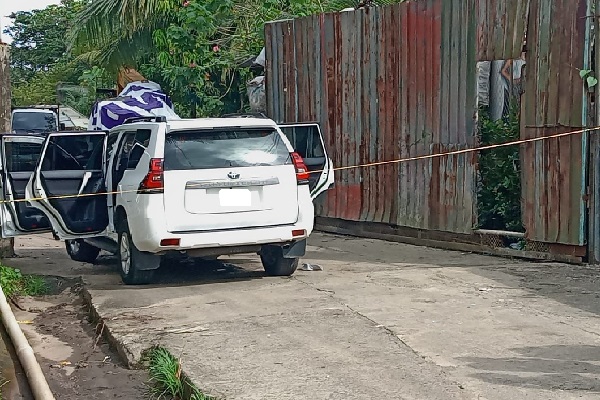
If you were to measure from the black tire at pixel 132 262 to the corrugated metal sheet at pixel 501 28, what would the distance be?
4.59 metres

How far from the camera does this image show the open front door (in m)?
11.3

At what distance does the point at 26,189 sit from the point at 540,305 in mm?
5714

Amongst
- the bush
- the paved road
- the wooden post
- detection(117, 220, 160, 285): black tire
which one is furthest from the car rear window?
the wooden post

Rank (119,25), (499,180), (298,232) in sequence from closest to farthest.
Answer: (298,232) < (499,180) < (119,25)

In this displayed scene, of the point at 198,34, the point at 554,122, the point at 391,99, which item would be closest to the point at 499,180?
the point at 554,122

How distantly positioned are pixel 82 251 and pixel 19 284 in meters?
1.68

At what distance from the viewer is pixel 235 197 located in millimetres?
8523

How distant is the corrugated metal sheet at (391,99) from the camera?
35.6 ft

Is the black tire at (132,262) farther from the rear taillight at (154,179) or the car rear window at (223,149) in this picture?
the car rear window at (223,149)

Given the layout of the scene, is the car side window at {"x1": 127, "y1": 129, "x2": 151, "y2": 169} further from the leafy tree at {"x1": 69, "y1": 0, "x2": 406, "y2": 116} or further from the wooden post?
the leafy tree at {"x1": 69, "y1": 0, "x2": 406, "y2": 116}

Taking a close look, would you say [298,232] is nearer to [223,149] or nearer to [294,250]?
[294,250]

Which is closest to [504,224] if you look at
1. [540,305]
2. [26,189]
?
[540,305]

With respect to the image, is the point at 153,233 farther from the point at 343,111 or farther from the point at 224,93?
the point at 224,93

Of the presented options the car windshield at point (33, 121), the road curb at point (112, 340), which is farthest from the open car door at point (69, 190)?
the car windshield at point (33, 121)
